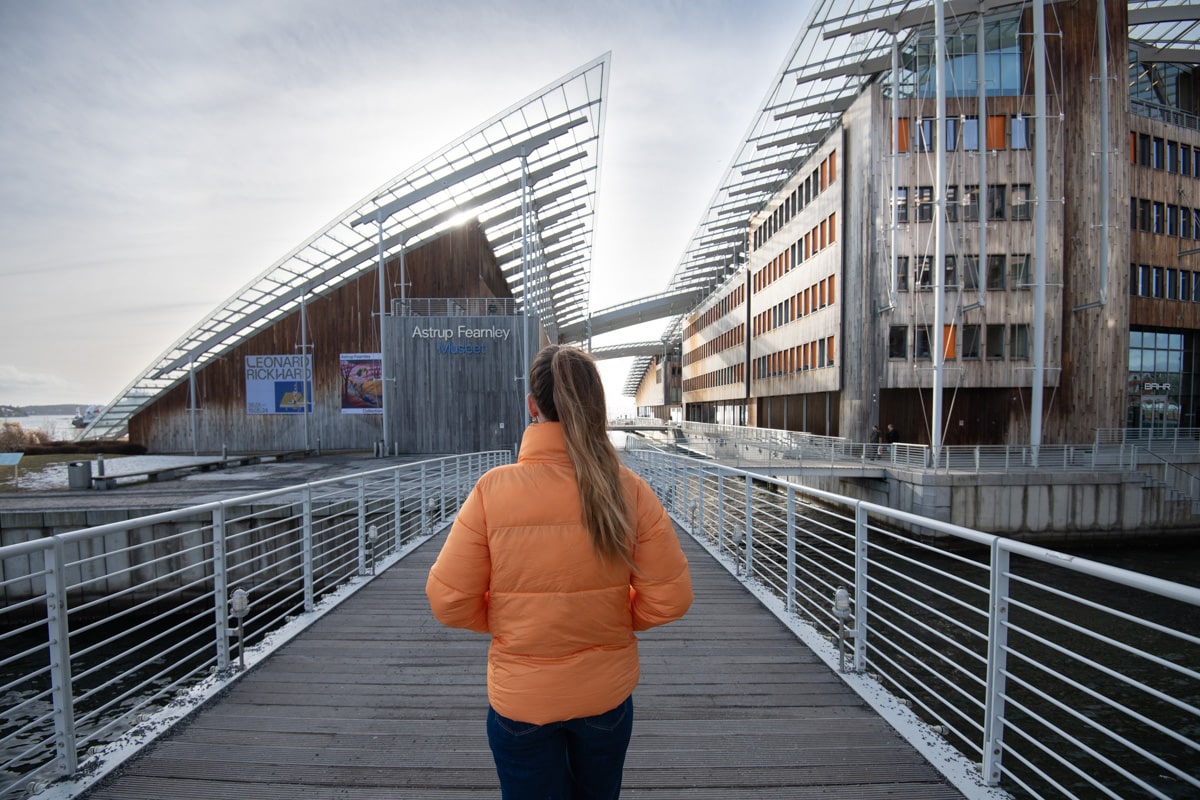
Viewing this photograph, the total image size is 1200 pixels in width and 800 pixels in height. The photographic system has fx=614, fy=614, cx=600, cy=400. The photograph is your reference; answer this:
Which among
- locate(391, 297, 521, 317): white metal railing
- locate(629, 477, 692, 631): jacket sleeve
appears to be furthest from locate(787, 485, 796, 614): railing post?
locate(391, 297, 521, 317): white metal railing

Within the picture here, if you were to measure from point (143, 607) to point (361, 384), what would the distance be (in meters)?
22.0

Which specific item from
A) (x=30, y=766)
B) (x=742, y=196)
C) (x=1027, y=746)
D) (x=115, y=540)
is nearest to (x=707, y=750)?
(x=1027, y=746)

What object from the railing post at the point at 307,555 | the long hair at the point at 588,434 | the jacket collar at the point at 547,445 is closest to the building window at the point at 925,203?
the railing post at the point at 307,555

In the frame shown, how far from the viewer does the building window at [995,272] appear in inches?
928

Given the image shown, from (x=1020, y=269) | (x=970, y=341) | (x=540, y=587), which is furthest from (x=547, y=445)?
(x=1020, y=269)

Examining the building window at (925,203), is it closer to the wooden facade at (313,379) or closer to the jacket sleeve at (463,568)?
the wooden facade at (313,379)

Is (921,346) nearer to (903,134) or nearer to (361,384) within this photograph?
(903,134)

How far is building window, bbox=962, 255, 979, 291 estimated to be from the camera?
76.9ft

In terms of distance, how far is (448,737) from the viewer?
10.8ft

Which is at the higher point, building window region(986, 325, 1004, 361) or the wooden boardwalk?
building window region(986, 325, 1004, 361)

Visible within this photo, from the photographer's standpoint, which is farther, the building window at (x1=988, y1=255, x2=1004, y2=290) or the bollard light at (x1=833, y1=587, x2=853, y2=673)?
the building window at (x1=988, y1=255, x2=1004, y2=290)

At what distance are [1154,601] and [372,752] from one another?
16.5 meters

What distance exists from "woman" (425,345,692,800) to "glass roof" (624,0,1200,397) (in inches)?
930

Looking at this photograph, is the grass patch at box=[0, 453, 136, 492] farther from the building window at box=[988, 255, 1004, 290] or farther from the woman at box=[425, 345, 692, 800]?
the building window at box=[988, 255, 1004, 290]
